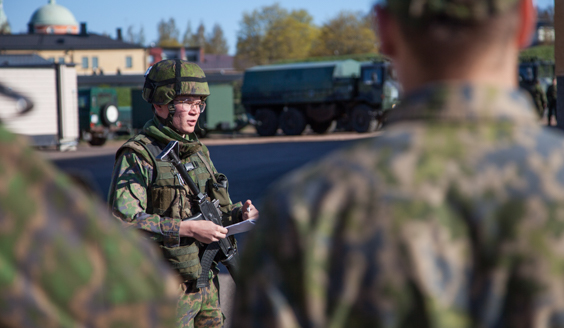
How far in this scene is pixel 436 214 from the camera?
1.10 metres

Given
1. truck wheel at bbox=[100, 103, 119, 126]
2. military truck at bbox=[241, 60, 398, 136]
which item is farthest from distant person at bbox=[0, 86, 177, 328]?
military truck at bbox=[241, 60, 398, 136]

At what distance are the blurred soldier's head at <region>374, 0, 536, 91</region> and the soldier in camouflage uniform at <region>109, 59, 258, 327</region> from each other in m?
2.02

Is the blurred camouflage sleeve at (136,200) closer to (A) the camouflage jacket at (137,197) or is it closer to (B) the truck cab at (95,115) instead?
(A) the camouflage jacket at (137,197)

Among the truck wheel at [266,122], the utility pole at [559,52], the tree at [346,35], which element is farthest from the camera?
the tree at [346,35]

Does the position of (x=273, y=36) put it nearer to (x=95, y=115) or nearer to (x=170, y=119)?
(x=95, y=115)

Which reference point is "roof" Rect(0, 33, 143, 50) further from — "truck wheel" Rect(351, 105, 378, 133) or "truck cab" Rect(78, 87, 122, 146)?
"truck wheel" Rect(351, 105, 378, 133)

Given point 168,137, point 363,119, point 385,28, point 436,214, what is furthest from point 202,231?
point 363,119

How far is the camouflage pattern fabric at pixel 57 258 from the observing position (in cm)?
99

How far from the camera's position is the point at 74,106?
79.1 feet

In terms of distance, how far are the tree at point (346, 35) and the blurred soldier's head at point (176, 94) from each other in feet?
218

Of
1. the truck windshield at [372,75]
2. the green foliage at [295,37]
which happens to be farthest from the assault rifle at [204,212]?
the green foliage at [295,37]

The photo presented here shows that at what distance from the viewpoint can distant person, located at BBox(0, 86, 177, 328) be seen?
3.24 feet

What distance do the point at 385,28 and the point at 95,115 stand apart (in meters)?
26.0

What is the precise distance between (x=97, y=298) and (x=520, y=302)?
0.66 meters
